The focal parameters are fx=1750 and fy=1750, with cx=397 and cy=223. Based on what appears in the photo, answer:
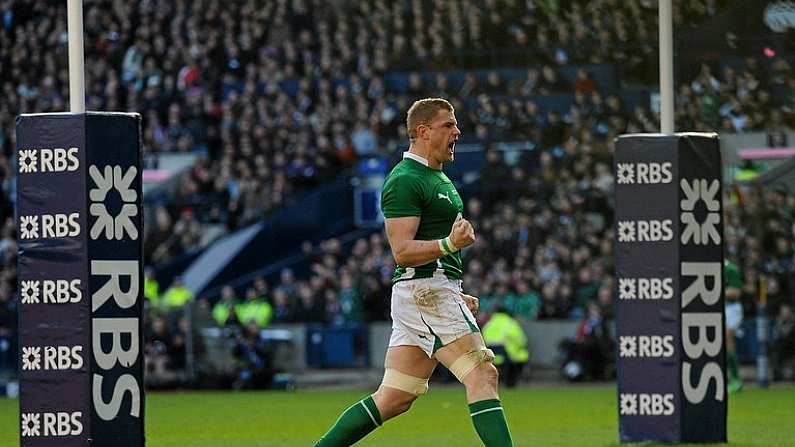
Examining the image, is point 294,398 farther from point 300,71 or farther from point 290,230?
point 300,71

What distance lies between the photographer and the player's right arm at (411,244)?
9867 millimetres

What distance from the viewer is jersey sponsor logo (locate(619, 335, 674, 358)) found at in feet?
43.5

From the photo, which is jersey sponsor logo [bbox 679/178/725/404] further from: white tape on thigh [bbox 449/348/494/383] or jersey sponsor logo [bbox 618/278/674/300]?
white tape on thigh [bbox 449/348/494/383]

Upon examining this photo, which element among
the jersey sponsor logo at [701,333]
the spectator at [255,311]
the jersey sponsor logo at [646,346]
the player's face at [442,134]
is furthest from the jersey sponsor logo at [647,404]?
the spectator at [255,311]

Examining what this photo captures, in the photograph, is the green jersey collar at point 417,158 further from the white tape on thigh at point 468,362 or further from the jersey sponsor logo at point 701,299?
the jersey sponsor logo at point 701,299

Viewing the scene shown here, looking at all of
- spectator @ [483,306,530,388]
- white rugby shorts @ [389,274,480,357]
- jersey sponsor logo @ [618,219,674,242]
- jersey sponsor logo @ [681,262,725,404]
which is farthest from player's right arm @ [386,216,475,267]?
spectator @ [483,306,530,388]

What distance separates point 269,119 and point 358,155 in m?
2.60

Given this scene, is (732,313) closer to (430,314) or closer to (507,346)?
(507,346)

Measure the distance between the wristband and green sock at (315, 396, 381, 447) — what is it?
103cm

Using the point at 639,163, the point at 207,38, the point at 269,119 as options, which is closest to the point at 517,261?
the point at 269,119

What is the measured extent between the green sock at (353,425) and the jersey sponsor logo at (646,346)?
12.2ft

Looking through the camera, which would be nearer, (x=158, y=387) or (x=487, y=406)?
(x=487, y=406)

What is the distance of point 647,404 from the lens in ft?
43.7

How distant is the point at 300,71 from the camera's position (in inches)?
1608
